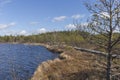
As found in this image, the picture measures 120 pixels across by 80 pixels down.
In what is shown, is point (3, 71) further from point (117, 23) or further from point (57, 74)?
point (117, 23)

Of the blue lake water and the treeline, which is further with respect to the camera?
the treeline

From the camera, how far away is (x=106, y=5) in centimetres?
1225

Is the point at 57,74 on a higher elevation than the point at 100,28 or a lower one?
lower

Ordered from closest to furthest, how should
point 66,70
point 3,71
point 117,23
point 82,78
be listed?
point 117,23
point 82,78
point 66,70
point 3,71

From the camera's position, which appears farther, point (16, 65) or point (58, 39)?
point (58, 39)

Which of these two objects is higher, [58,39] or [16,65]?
[58,39]

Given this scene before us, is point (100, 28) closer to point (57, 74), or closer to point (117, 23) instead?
point (117, 23)

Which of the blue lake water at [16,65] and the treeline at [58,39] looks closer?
the blue lake water at [16,65]

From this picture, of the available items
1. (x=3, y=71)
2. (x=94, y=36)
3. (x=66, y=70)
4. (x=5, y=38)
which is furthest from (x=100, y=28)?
(x=5, y=38)

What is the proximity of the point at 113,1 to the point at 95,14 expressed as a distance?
1.05m

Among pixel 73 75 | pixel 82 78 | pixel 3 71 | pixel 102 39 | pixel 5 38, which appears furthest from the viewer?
pixel 5 38

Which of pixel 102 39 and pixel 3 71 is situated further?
pixel 3 71

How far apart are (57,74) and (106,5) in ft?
42.9

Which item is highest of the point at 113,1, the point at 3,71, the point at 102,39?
the point at 113,1
